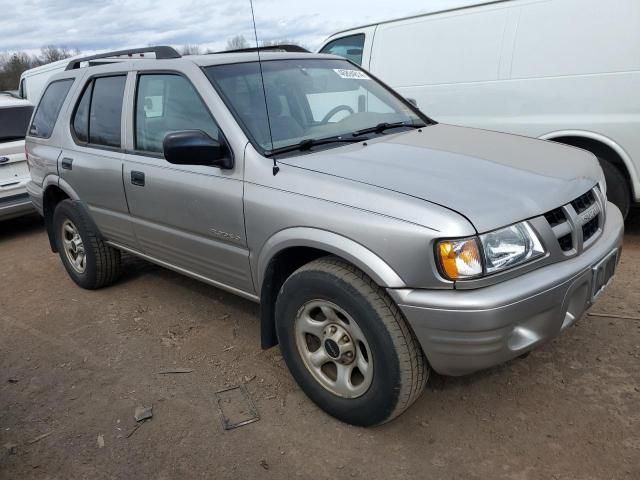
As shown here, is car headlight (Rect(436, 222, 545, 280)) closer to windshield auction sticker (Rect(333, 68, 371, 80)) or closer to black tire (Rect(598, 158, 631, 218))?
windshield auction sticker (Rect(333, 68, 371, 80))

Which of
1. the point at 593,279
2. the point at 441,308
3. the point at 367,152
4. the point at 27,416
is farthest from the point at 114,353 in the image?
the point at 593,279

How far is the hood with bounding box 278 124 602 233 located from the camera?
7.44 feet

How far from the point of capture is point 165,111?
342 centimetres

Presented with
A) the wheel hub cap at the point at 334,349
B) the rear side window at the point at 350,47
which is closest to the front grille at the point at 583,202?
the wheel hub cap at the point at 334,349

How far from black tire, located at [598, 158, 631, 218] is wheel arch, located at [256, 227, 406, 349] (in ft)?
10.2

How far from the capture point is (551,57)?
15.5ft

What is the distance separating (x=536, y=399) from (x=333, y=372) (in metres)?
1.02

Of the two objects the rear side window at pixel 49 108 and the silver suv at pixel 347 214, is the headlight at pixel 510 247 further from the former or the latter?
the rear side window at pixel 49 108

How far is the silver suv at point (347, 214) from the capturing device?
7.23ft

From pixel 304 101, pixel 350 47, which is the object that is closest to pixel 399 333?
pixel 304 101

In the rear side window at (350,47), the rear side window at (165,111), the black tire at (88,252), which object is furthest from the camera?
the rear side window at (350,47)

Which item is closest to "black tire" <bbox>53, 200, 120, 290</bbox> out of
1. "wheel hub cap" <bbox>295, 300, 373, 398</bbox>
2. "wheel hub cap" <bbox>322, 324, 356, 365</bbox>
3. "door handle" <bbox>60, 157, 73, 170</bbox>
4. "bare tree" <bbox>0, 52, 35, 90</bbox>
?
"door handle" <bbox>60, 157, 73, 170</bbox>

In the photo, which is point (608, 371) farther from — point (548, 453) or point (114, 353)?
point (114, 353)

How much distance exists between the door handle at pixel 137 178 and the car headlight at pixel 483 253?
2079mm
